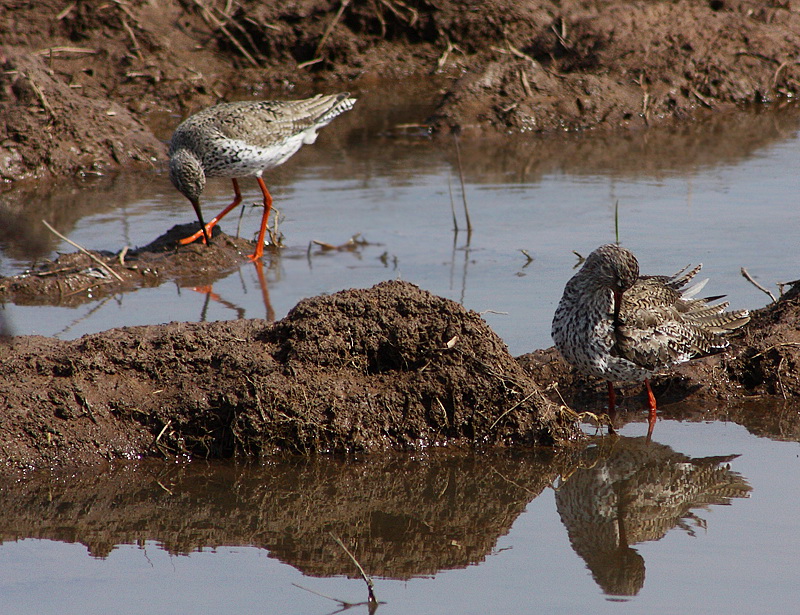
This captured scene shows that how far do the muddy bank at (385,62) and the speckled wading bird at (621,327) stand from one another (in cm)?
711

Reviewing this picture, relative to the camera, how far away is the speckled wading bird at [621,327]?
6262 millimetres

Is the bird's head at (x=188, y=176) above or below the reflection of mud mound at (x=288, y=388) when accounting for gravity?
above

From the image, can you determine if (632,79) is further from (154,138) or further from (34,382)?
(34,382)

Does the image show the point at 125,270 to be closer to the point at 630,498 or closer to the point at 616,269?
the point at 616,269

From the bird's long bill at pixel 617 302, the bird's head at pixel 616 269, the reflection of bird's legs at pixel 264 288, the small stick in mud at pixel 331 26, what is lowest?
the reflection of bird's legs at pixel 264 288

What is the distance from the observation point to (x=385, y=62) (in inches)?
654

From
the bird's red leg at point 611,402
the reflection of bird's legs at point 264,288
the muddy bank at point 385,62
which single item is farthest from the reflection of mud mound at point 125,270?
the bird's red leg at point 611,402

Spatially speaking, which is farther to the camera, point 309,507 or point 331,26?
point 331,26

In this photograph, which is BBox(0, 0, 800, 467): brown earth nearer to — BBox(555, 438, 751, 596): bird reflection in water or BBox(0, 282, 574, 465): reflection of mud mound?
BBox(0, 282, 574, 465): reflection of mud mound

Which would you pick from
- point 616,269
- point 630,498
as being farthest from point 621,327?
point 630,498

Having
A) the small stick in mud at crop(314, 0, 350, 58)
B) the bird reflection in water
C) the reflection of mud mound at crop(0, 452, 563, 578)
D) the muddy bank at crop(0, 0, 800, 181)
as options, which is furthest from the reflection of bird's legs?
the small stick in mud at crop(314, 0, 350, 58)

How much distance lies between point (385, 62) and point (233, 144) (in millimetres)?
6409

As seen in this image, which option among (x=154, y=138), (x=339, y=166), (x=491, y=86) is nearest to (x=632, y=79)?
(x=491, y=86)

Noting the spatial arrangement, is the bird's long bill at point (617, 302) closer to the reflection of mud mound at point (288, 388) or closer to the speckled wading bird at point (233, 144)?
the reflection of mud mound at point (288, 388)
